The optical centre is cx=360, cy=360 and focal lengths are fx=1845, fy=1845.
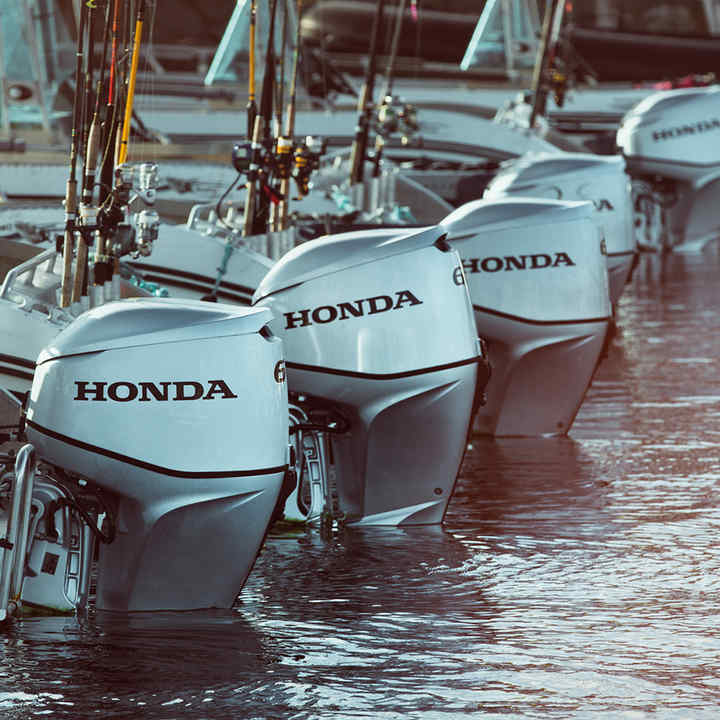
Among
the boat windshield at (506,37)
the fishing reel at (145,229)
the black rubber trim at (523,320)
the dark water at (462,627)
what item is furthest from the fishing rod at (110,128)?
the boat windshield at (506,37)

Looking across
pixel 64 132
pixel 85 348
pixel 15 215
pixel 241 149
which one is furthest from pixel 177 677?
pixel 64 132

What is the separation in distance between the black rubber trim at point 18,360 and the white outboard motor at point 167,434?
0.80m

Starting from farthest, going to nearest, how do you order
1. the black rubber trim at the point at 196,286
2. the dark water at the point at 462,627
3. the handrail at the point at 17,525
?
the black rubber trim at the point at 196,286 < the handrail at the point at 17,525 < the dark water at the point at 462,627

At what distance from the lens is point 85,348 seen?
4.00m

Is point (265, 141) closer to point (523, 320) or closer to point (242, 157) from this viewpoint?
point (242, 157)

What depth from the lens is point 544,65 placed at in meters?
14.9

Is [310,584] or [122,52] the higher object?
[122,52]

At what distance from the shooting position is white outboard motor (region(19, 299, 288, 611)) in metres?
3.99

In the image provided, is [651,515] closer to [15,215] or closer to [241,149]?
[241,149]

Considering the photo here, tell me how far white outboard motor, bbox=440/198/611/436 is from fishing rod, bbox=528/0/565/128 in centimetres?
→ 778

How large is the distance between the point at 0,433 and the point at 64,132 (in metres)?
8.24

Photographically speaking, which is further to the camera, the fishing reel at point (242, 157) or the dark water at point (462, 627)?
the fishing reel at point (242, 157)

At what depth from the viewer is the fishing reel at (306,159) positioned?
7465 millimetres

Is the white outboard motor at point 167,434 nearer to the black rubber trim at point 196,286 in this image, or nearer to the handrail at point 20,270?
the handrail at point 20,270
